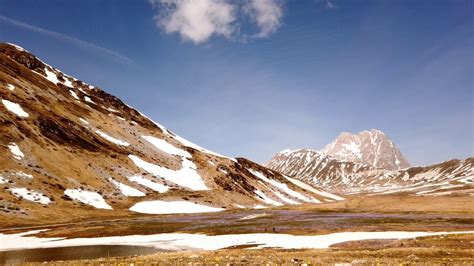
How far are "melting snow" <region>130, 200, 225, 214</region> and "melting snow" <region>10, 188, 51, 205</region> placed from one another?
2680 centimetres

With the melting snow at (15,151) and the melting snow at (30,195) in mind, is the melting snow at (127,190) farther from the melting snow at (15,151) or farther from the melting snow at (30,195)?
the melting snow at (30,195)

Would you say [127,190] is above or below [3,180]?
below

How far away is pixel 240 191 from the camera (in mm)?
190125

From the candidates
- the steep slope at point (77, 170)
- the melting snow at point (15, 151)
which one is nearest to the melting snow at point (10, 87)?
the steep slope at point (77, 170)

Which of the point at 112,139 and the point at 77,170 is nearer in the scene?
the point at 77,170

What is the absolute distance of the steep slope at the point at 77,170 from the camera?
366 ft

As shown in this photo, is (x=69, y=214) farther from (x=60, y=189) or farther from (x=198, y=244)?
(x=198, y=244)

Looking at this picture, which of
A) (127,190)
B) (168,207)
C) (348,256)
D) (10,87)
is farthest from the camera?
(10,87)

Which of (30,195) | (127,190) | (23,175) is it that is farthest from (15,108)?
(30,195)

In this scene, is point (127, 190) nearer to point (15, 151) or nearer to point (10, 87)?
point (15, 151)

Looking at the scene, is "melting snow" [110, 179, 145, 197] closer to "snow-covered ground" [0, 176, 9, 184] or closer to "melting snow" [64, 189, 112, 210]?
"melting snow" [64, 189, 112, 210]

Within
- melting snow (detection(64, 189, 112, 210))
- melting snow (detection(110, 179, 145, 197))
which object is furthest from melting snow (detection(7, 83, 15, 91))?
melting snow (detection(64, 189, 112, 210))

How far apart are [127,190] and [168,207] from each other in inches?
710

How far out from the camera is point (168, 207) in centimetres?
13738
